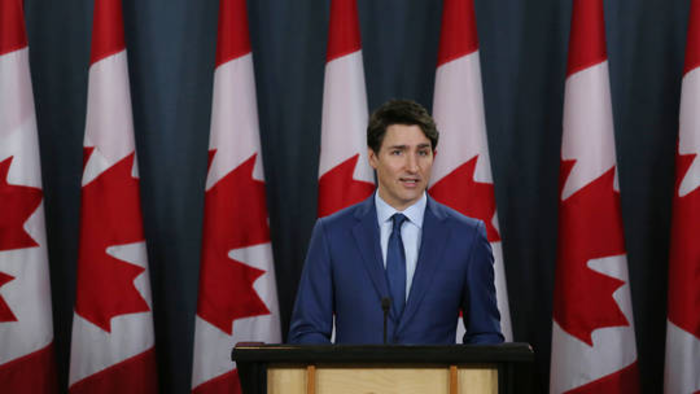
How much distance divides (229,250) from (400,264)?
5.49 feet

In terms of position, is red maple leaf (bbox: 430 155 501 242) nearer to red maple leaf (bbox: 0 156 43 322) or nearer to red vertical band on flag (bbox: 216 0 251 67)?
red vertical band on flag (bbox: 216 0 251 67)

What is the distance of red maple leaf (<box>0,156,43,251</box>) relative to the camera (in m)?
3.28

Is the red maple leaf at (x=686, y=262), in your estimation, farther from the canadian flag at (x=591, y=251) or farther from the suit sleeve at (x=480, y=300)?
the suit sleeve at (x=480, y=300)

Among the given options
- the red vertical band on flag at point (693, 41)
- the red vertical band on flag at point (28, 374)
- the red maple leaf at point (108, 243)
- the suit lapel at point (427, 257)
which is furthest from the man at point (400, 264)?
the red vertical band on flag at point (28, 374)

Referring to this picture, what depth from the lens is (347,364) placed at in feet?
4.14

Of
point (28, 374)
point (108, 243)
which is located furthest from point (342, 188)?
point (28, 374)

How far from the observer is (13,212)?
3297 mm

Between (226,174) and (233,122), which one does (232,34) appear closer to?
(233,122)

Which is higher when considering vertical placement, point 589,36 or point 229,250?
point 589,36

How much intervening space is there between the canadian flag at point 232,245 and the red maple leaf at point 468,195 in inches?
33.3

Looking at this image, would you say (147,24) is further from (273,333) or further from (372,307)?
(372,307)

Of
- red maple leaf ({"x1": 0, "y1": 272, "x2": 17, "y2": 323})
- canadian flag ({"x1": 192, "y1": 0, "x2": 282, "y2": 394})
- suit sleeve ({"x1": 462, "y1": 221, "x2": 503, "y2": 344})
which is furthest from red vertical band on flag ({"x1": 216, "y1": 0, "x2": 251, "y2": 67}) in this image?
suit sleeve ({"x1": 462, "y1": 221, "x2": 503, "y2": 344})

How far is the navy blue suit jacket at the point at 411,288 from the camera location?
1.77 m

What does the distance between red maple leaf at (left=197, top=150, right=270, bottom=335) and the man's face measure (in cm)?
158
